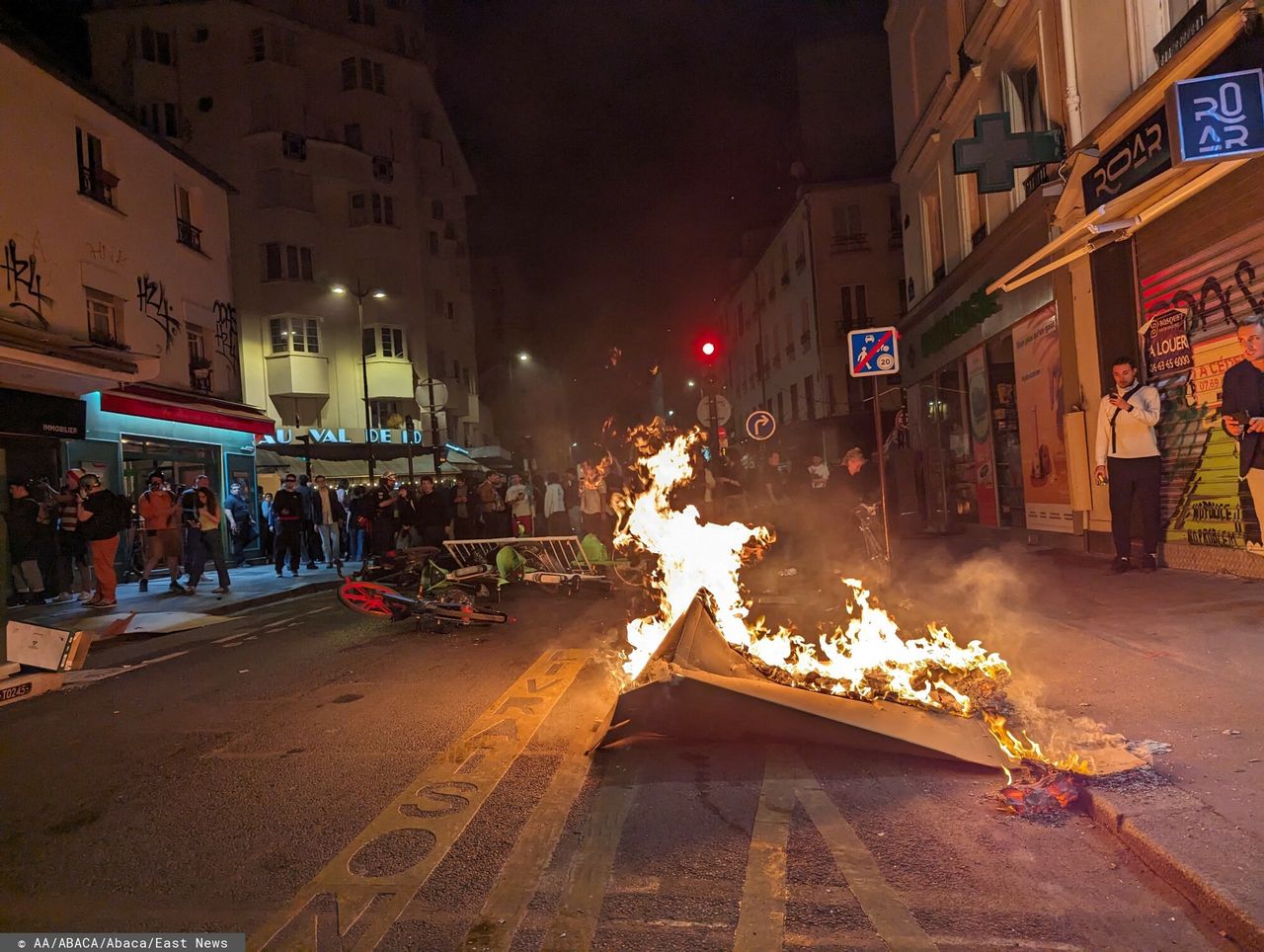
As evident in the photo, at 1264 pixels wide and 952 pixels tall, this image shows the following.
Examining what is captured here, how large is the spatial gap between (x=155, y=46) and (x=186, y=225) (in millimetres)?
18136

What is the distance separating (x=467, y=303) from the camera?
44.8 m

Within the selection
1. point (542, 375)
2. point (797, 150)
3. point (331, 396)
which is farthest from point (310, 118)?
point (542, 375)

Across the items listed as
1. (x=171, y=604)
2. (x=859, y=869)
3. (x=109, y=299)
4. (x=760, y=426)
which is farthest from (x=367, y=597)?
(x=109, y=299)

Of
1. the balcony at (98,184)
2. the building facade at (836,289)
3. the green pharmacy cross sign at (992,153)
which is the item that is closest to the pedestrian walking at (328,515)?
the balcony at (98,184)

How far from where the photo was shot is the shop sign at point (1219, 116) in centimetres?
654

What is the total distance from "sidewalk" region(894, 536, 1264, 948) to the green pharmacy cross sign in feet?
16.8

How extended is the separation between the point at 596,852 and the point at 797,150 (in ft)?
120

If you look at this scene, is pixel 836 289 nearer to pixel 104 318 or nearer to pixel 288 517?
pixel 288 517

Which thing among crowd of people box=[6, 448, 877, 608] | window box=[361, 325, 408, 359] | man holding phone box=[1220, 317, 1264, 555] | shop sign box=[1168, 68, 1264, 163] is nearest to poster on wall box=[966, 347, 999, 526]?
crowd of people box=[6, 448, 877, 608]

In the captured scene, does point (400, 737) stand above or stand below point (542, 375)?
below

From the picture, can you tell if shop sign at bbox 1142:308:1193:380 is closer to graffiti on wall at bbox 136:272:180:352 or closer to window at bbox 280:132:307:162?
graffiti on wall at bbox 136:272:180:352

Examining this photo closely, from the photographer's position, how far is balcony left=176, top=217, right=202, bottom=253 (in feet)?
63.0

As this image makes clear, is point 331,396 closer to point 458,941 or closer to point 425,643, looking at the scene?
point 425,643

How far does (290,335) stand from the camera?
31.1 m
